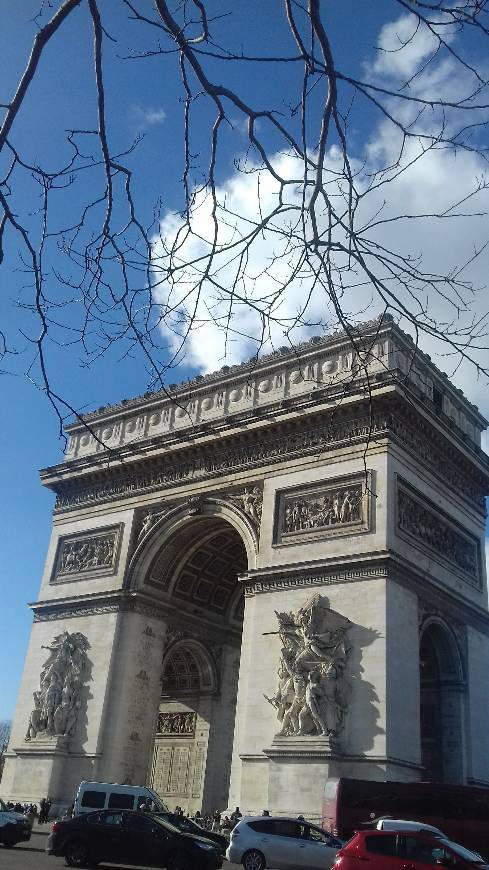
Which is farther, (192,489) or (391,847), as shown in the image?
(192,489)

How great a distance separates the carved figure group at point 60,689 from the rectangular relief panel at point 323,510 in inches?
316

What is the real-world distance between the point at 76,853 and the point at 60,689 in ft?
38.2

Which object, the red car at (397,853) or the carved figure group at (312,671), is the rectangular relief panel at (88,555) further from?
the red car at (397,853)

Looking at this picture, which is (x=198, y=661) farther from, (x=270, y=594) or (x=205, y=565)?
(x=270, y=594)

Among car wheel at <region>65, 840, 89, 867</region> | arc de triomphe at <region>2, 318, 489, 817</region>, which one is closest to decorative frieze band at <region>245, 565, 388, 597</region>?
arc de triomphe at <region>2, 318, 489, 817</region>

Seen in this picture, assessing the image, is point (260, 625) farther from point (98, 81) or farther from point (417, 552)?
point (98, 81)

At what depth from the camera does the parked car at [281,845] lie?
14.8 meters

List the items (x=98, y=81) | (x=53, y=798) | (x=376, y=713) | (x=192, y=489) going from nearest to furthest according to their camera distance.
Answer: (x=98, y=81) → (x=376, y=713) → (x=53, y=798) → (x=192, y=489)

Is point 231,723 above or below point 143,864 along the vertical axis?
above

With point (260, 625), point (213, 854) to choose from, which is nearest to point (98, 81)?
point (213, 854)

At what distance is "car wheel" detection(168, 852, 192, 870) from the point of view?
13.6 m

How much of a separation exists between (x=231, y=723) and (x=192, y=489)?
902cm

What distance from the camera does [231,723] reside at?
29.0m

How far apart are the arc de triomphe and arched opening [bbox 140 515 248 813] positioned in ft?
0.25
